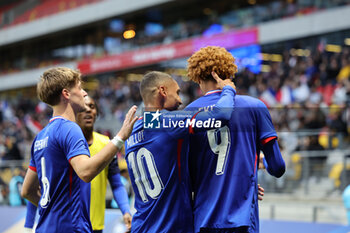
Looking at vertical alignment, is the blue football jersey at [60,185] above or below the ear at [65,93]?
below

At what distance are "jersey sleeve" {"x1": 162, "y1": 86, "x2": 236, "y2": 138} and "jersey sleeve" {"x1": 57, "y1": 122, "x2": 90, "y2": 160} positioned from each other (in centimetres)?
52

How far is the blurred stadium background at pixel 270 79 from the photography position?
5820mm

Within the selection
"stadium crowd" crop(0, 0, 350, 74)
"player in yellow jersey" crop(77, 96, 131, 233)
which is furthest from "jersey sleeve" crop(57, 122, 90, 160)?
"stadium crowd" crop(0, 0, 350, 74)

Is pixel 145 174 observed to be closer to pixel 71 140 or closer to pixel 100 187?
pixel 71 140

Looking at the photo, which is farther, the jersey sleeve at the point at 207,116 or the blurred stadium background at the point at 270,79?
the blurred stadium background at the point at 270,79

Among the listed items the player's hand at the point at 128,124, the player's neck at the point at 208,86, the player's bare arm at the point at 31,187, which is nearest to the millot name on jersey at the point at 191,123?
the player's hand at the point at 128,124

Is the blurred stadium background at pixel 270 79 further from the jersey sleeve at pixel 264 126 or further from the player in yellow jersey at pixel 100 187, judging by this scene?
the jersey sleeve at pixel 264 126

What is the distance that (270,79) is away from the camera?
29.8 ft

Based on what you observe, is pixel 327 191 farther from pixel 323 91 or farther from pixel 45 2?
pixel 45 2

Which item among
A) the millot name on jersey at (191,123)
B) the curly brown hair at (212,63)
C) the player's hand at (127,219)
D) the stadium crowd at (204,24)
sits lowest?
the player's hand at (127,219)

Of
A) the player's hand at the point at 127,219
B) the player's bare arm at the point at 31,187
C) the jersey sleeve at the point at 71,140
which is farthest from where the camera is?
the player's hand at the point at 127,219

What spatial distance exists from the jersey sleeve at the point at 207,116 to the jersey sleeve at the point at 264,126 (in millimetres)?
182

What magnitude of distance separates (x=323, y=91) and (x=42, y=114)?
13.6 meters

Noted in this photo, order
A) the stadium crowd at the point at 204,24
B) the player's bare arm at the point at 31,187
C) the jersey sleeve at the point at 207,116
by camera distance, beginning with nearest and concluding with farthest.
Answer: the jersey sleeve at the point at 207,116
the player's bare arm at the point at 31,187
the stadium crowd at the point at 204,24
